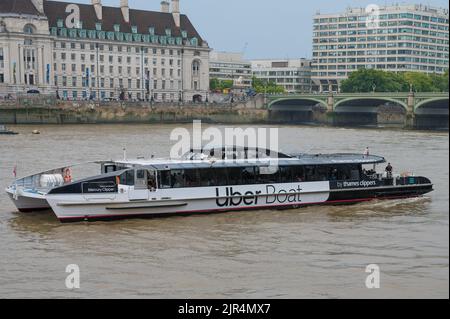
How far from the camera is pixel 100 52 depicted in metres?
96.6

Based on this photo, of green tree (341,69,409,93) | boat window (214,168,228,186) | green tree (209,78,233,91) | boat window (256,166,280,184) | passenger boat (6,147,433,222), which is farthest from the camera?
green tree (209,78,233,91)

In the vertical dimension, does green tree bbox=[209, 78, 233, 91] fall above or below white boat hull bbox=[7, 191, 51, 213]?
above

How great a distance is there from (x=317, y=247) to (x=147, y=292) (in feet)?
16.8

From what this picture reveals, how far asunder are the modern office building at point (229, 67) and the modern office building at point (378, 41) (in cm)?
1583

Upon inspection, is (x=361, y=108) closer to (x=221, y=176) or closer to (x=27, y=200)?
(x=221, y=176)

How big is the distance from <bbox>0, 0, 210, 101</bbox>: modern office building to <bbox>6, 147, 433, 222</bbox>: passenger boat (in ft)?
220

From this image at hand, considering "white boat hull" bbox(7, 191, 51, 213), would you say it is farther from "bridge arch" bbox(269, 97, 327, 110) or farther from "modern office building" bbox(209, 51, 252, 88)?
"modern office building" bbox(209, 51, 252, 88)

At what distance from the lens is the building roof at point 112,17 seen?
87.3 metres

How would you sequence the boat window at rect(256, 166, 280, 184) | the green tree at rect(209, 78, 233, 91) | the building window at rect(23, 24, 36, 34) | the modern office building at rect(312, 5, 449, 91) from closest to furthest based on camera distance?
1. the boat window at rect(256, 166, 280, 184)
2. the building window at rect(23, 24, 36, 34)
3. the green tree at rect(209, 78, 233, 91)
4. the modern office building at rect(312, 5, 449, 91)

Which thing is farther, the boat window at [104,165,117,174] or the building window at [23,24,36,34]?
the building window at [23,24,36,34]

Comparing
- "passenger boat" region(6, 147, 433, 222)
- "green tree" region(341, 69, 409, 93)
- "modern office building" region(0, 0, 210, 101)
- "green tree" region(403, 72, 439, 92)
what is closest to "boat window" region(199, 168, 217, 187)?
"passenger boat" region(6, 147, 433, 222)

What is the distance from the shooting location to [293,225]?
1939 centimetres

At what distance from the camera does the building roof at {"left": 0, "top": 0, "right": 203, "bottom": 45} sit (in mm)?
87312
